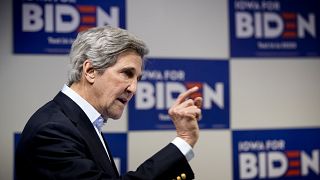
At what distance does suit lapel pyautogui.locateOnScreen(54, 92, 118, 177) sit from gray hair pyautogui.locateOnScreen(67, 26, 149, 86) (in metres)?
0.10

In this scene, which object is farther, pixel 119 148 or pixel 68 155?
pixel 119 148

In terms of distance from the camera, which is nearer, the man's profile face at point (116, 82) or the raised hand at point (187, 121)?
the raised hand at point (187, 121)

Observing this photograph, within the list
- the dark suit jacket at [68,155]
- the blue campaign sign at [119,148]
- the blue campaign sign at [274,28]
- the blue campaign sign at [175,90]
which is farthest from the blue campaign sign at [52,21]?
the dark suit jacket at [68,155]

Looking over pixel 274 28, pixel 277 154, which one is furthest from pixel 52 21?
pixel 277 154

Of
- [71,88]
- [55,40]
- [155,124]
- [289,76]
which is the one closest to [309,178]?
[289,76]

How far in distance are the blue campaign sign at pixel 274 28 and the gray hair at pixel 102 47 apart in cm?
135

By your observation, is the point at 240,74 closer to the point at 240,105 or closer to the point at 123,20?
the point at 240,105

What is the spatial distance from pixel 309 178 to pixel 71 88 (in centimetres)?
187

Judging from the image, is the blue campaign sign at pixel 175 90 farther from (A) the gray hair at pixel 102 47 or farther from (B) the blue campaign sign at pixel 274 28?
(A) the gray hair at pixel 102 47

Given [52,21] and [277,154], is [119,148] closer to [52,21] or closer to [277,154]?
[52,21]

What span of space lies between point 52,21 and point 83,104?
42.1 inches

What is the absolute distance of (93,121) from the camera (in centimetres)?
130

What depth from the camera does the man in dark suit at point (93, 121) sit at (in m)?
1.10

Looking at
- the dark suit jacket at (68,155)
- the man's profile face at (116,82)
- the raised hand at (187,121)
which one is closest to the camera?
the dark suit jacket at (68,155)
